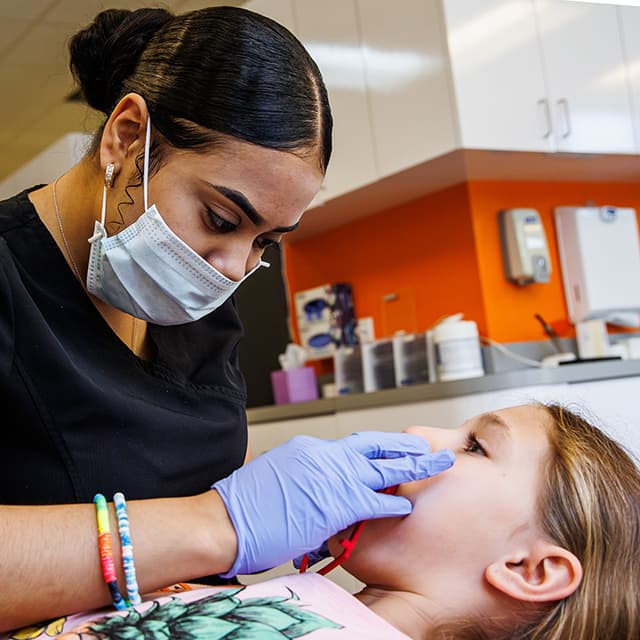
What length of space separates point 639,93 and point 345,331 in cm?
158

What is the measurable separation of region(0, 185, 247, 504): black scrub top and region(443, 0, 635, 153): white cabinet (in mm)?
2210

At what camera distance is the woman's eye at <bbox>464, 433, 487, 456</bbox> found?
4.12ft

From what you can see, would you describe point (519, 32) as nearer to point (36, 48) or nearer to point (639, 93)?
point (639, 93)

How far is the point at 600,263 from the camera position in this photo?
384 cm

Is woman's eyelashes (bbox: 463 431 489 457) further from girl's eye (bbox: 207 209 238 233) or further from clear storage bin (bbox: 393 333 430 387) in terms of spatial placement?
clear storage bin (bbox: 393 333 430 387)

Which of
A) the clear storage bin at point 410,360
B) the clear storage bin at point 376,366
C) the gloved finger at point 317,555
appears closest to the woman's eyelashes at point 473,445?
the gloved finger at point 317,555

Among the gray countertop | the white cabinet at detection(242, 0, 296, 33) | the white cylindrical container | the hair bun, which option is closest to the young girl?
the hair bun

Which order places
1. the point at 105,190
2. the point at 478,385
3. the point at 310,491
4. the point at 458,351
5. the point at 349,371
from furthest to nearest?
the point at 349,371, the point at 458,351, the point at 478,385, the point at 105,190, the point at 310,491

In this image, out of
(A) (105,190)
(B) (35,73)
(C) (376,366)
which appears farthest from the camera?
(B) (35,73)

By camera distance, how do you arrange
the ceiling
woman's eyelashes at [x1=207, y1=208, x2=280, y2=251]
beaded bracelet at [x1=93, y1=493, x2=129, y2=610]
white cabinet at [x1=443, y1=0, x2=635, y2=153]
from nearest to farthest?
beaded bracelet at [x1=93, y1=493, x2=129, y2=610], woman's eyelashes at [x1=207, y1=208, x2=280, y2=251], white cabinet at [x1=443, y1=0, x2=635, y2=153], the ceiling

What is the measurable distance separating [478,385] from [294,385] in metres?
1.01

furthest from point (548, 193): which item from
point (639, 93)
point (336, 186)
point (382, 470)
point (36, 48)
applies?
point (382, 470)

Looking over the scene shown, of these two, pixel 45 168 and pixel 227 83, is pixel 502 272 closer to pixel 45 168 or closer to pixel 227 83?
pixel 45 168

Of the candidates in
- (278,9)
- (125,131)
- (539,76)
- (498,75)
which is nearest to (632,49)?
(539,76)
